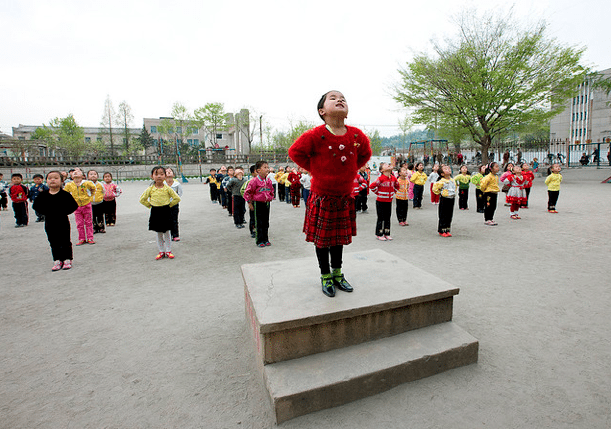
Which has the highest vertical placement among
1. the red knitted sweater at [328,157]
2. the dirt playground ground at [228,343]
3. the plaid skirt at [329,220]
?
the red knitted sweater at [328,157]

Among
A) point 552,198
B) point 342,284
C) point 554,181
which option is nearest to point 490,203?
point 554,181

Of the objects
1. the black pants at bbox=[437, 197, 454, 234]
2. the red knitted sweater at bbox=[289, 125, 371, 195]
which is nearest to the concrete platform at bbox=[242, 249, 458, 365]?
the red knitted sweater at bbox=[289, 125, 371, 195]

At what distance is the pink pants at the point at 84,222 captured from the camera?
7530 mm

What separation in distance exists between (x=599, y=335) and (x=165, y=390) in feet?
12.9

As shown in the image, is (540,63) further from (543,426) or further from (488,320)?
(543,426)

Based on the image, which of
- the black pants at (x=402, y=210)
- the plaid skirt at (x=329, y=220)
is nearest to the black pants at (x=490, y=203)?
the black pants at (x=402, y=210)

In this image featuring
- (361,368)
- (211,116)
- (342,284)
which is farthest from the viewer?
(211,116)

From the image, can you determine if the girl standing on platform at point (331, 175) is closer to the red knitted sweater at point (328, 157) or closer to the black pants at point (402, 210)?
the red knitted sweater at point (328, 157)

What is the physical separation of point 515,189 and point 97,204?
11.3 m

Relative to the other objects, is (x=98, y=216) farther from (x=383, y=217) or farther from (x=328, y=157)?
(x=328, y=157)

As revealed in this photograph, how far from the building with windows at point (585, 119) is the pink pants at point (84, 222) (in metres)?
55.2

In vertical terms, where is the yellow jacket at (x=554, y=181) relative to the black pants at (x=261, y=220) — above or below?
above

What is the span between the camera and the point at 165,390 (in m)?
2.62

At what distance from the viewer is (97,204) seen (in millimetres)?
→ 8680
